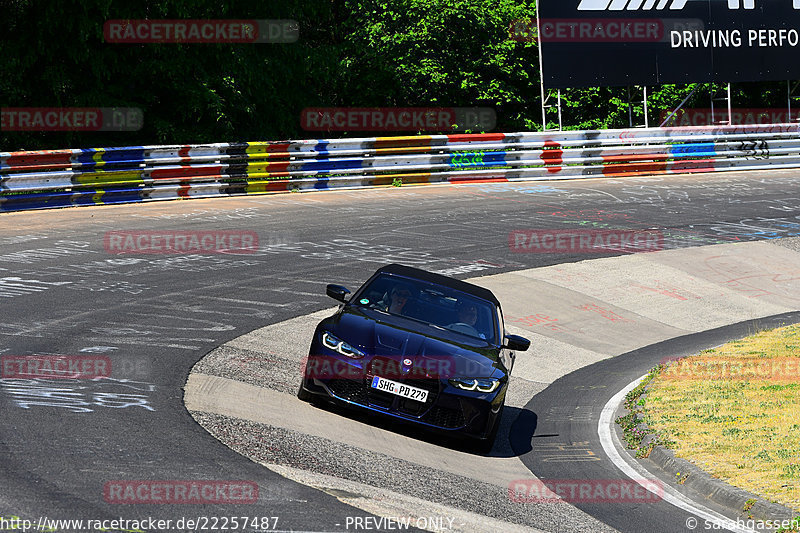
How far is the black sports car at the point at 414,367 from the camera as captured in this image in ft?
29.7

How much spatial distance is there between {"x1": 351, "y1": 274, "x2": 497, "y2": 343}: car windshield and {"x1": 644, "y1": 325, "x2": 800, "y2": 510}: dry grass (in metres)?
2.04

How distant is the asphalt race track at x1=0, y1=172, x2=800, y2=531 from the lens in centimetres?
702

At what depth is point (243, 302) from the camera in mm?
13914

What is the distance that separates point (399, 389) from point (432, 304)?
1.52 m

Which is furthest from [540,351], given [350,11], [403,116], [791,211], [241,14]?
[350,11]

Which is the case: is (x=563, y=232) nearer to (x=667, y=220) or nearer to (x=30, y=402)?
(x=667, y=220)

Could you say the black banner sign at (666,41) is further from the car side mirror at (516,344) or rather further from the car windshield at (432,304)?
the car side mirror at (516,344)

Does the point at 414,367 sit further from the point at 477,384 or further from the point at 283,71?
the point at 283,71

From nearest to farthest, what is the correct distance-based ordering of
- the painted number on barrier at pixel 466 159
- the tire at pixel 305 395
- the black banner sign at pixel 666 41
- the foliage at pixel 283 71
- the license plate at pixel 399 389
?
the license plate at pixel 399 389 < the tire at pixel 305 395 < the foliage at pixel 283 71 < the painted number on barrier at pixel 466 159 < the black banner sign at pixel 666 41

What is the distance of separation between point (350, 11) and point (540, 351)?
2500 centimetres

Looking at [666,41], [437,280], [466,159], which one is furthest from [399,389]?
[666,41]

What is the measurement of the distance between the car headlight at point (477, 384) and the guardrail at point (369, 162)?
1347cm

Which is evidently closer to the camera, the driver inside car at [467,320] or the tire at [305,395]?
the tire at [305,395]

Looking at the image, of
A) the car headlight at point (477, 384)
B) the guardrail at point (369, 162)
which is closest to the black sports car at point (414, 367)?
the car headlight at point (477, 384)
